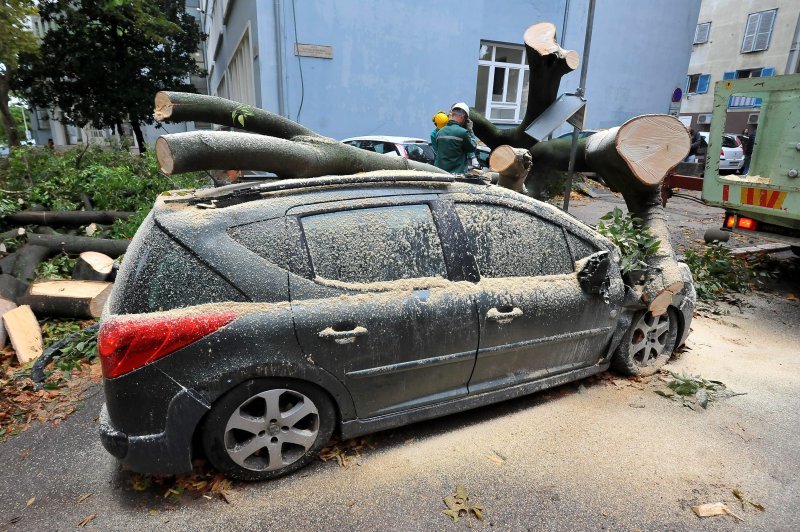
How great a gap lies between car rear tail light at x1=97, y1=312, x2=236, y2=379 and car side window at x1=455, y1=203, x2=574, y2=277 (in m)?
1.62

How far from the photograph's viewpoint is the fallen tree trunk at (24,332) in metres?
3.86

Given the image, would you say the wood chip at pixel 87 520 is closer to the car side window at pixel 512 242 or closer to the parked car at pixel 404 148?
the car side window at pixel 512 242

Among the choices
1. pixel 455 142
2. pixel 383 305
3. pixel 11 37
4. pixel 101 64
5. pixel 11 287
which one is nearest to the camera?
pixel 383 305

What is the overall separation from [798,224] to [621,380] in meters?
3.54

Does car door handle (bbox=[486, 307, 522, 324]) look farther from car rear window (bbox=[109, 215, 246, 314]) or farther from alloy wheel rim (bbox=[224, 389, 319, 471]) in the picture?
car rear window (bbox=[109, 215, 246, 314])

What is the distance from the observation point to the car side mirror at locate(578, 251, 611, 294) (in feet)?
9.98

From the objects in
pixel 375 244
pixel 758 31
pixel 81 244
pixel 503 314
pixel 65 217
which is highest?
pixel 758 31

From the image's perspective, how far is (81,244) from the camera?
543 cm

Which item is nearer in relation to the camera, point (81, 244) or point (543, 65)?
point (543, 65)

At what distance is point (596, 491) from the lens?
2.56m

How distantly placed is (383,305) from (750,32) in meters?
40.2

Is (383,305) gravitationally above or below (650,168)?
below

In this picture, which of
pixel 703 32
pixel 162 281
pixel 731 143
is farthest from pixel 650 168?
pixel 703 32

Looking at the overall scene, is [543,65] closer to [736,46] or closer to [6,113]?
[6,113]
